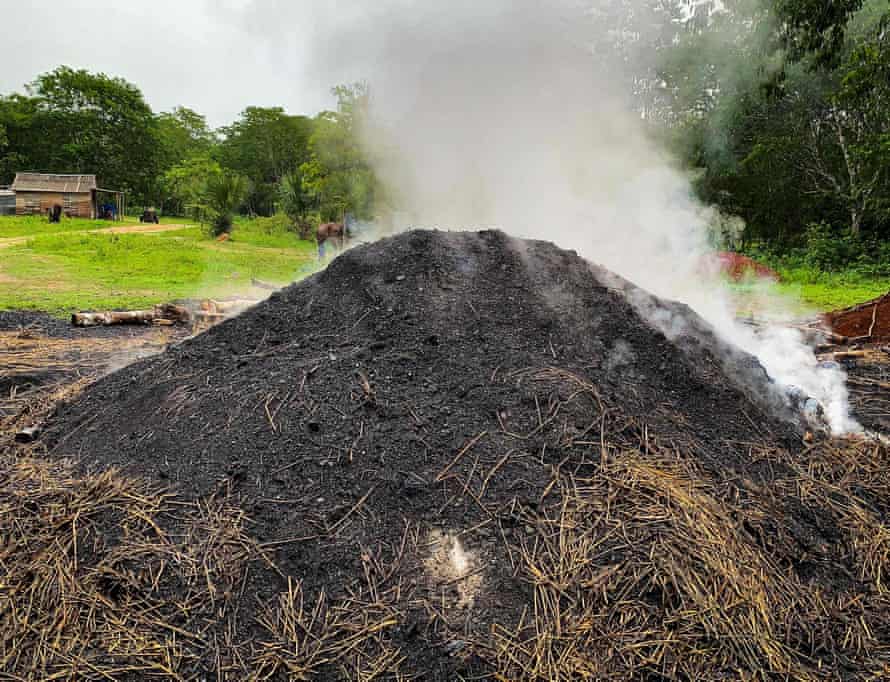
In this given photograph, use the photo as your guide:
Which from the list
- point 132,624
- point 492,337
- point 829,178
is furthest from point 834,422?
point 829,178

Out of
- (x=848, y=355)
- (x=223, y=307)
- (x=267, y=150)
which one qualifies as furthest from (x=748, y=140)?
(x=267, y=150)

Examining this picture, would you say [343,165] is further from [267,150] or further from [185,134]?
[185,134]

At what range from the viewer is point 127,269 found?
43.7 feet

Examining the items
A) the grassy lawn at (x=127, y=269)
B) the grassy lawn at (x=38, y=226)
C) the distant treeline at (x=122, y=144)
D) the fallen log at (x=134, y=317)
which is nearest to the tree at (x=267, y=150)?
the distant treeline at (x=122, y=144)

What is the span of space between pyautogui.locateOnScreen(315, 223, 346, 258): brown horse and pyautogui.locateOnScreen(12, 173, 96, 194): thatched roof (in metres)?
21.0

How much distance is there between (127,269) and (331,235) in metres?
4.85

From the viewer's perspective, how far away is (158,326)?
26.5 feet

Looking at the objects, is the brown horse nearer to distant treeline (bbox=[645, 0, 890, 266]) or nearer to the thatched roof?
distant treeline (bbox=[645, 0, 890, 266])

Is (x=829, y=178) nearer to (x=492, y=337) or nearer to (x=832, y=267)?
(x=832, y=267)

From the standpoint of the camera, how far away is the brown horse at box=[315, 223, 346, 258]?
13582 millimetres

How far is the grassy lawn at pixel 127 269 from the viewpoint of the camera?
9.97 metres

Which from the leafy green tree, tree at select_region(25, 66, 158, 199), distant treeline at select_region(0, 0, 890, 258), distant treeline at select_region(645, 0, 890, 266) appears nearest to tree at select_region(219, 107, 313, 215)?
the leafy green tree

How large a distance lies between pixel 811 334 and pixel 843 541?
5.35 metres

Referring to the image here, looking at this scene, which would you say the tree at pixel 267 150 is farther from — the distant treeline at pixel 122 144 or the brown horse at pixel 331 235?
the brown horse at pixel 331 235
